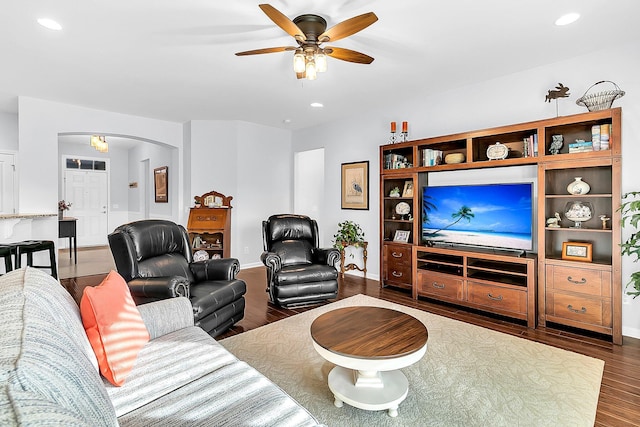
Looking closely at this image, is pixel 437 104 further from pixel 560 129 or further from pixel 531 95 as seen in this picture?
pixel 560 129

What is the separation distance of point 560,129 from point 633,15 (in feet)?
3.33

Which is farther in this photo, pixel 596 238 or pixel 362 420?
pixel 596 238

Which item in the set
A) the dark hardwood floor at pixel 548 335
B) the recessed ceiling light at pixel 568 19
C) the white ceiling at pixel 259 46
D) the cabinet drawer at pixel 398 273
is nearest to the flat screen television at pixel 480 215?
the cabinet drawer at pixel 398 273

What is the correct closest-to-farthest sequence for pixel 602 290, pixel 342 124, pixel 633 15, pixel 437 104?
pixel 633 15, pixel 602 290, pixel 437 104, pixel 342 124

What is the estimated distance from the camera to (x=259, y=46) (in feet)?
10.1

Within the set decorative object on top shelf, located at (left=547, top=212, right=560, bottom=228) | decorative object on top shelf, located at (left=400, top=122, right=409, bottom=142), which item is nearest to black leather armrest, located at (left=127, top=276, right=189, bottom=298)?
decorative object on top shelf, located at (left=400, top=122, right=409, bottom=142)

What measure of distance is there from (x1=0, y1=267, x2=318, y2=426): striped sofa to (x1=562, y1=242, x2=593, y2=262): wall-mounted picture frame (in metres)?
3.06

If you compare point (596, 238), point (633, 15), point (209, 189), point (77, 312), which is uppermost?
point (633, 15)

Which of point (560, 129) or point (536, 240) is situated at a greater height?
point (560, 129)

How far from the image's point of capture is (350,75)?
12.1ft

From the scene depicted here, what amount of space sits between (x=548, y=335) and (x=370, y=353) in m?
2.19

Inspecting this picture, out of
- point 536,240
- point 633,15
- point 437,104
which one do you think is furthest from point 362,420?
point 437,104

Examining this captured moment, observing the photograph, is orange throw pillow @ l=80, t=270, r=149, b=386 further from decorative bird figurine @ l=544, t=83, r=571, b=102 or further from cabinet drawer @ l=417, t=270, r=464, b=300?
decorative bird figurine @ l=544, t=83, r=571, b=102

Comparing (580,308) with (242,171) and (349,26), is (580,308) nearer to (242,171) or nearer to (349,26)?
(349,26)
